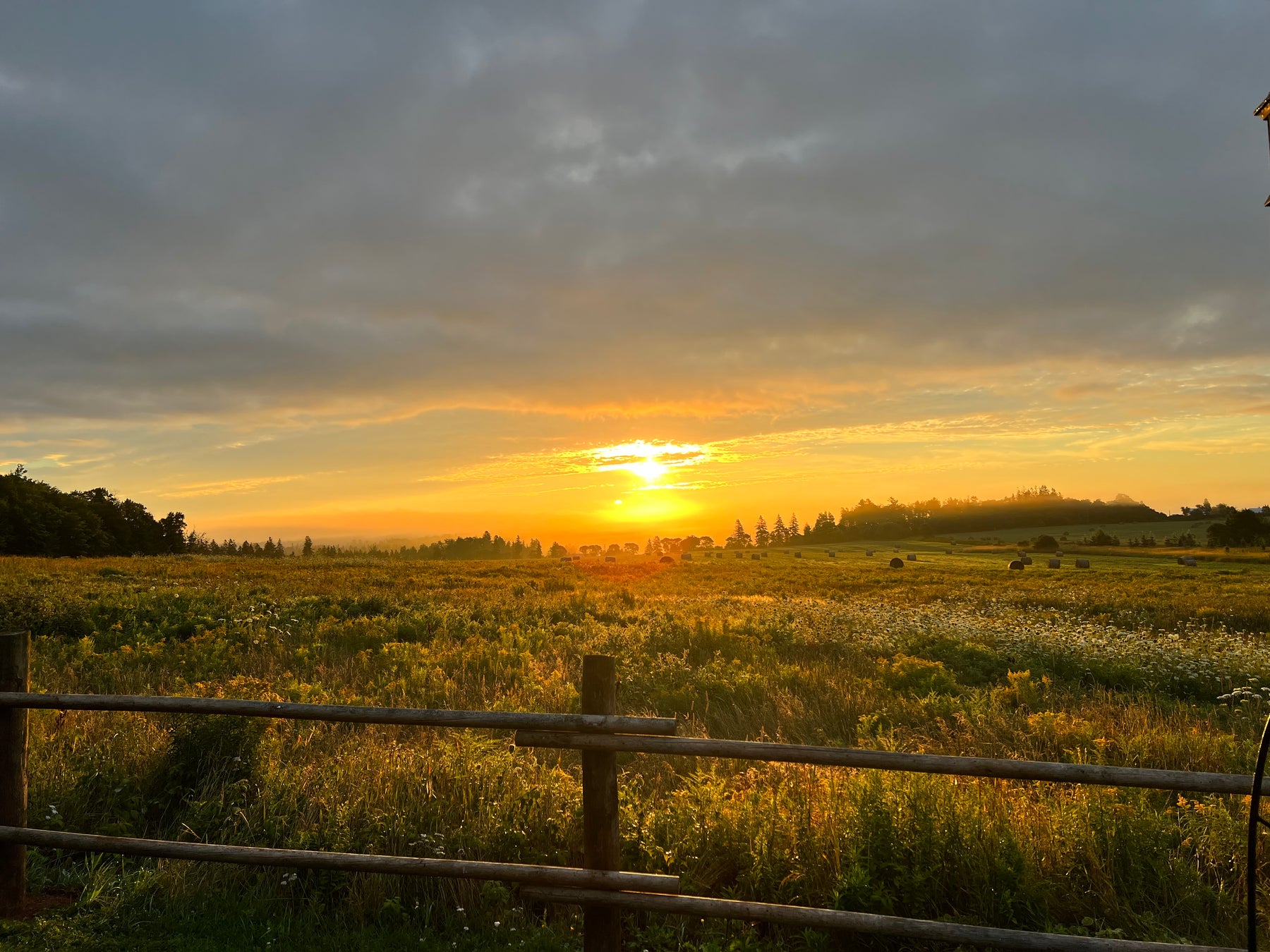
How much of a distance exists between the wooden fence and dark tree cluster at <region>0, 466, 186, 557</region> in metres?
68.0

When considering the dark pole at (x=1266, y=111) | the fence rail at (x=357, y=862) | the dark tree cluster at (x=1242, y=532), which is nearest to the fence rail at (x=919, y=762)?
the fence rail at (x=357, y=862)

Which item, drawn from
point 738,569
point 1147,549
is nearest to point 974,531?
point 1147,549

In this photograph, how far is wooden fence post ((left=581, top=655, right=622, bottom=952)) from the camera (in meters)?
4.85

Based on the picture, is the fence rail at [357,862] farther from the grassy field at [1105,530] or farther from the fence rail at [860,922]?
the grassy field at [1105,530]

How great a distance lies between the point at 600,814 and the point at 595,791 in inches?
5.8

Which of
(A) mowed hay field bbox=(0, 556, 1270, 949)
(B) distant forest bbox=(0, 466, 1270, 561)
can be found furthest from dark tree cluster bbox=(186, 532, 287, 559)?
(A) mowed hay field bbox=(0, 556, 1270, 949)

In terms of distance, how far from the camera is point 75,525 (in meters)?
69.9

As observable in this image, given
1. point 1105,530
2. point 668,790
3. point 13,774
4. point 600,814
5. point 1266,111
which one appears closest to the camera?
point 1266,111

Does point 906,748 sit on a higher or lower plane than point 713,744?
lower

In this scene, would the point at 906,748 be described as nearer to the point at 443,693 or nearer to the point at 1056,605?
the point at 443,693

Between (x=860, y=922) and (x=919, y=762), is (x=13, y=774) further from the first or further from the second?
(x=919, y=762)

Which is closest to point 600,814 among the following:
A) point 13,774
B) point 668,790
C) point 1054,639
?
point 668,790

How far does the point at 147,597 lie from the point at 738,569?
4087cm

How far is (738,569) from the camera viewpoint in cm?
5650
